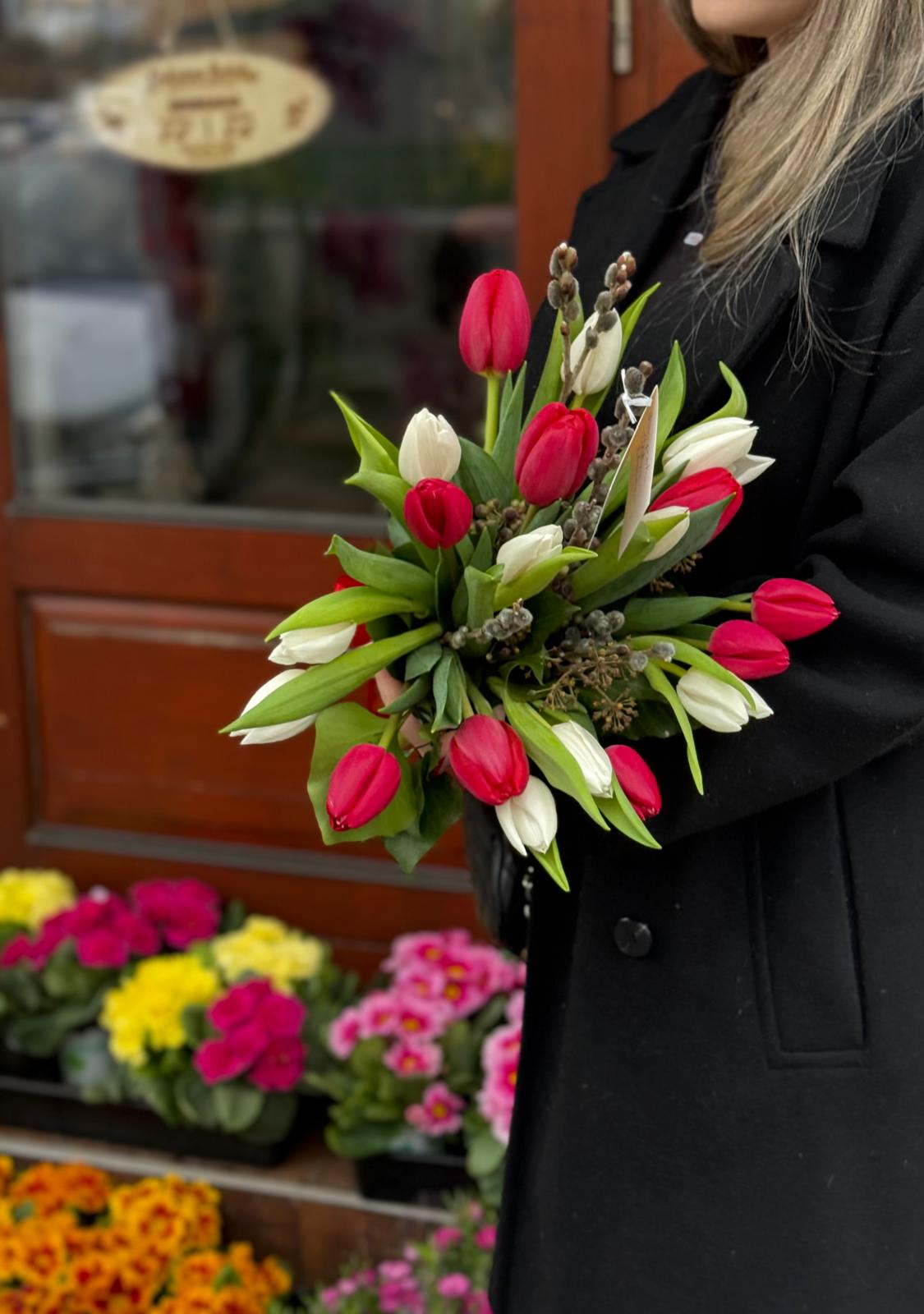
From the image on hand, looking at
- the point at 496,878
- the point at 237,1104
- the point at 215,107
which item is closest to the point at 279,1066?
the point at 237,1104

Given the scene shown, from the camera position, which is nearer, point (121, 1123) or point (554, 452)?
point (554, 452)

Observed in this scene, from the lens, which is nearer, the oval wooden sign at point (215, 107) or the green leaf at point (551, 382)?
the green leaf at point (551, 382)

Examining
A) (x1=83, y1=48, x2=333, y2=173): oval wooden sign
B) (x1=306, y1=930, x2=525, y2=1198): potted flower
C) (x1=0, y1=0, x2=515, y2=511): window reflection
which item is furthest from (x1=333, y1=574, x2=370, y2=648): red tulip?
(x1=83, y1=48, x2=333, y2=173): oval wooden sign

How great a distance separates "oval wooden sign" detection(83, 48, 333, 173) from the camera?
2.45 metres

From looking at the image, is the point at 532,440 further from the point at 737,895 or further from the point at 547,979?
the point at 547,979

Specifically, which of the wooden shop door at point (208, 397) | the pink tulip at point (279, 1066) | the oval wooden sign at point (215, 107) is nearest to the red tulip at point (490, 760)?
the pink tulip at point (279, 1066)

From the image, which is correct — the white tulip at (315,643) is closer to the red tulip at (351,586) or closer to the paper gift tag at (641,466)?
the red tulip at (351,586)

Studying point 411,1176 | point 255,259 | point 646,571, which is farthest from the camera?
point 255,259

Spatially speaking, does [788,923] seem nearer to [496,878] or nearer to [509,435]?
[496,878]

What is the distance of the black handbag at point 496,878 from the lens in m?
1.41

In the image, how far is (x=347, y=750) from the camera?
40.4 inches

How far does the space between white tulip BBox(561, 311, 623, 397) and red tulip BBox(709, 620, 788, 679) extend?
201 mm

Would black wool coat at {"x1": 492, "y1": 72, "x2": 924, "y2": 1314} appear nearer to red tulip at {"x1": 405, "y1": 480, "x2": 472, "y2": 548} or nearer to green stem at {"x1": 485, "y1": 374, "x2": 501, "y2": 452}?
green stem at {"x1": 485, "y1": 374, "x2": 501, "y2": 452}

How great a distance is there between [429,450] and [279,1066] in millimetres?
1435
